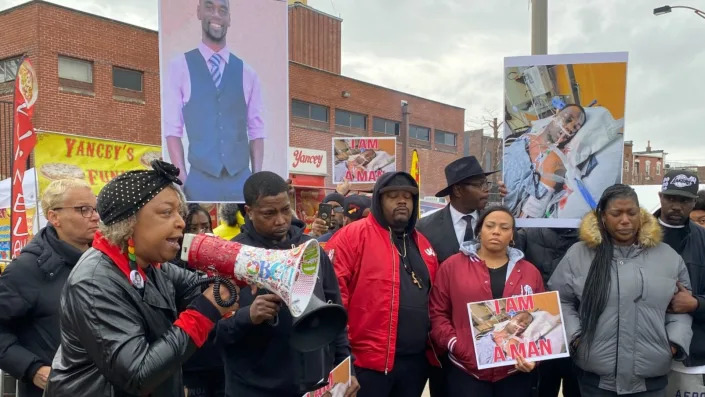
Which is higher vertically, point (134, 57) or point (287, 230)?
point (134, 57)

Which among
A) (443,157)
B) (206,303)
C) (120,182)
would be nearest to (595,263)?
(206,303)

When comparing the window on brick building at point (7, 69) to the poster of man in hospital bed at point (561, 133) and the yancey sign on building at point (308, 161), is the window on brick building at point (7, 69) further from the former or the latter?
the poster of man in hospital bed at point (561, 133)

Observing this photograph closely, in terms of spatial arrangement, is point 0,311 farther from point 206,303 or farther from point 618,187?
point 618,187

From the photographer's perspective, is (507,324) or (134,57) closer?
(507,324)

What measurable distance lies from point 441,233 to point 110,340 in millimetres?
2829

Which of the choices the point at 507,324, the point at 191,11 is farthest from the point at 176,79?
the point at 507,324

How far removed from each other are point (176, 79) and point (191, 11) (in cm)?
Result: 47

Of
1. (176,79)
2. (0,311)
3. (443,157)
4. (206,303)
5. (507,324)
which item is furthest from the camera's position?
(443,157)

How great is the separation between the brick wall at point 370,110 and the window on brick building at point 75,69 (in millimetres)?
8810

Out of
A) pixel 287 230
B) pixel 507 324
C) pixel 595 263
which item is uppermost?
pixel 287 230

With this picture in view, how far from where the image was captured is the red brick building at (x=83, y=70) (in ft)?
60.1

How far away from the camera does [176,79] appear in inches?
143

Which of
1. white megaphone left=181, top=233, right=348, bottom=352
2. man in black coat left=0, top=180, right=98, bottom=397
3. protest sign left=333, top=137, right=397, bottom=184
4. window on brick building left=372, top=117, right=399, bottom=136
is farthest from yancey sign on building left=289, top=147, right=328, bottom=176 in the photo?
white megaphone left=181, top=233, right=348, bottom=352

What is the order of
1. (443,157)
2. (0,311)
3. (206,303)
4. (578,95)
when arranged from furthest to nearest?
(443,157) < (578,95) < (0,311) < (206,303)
